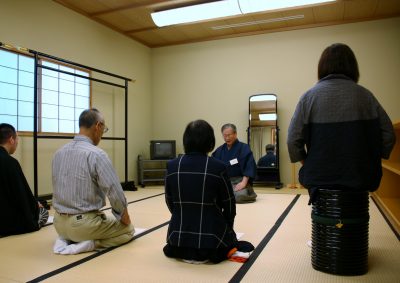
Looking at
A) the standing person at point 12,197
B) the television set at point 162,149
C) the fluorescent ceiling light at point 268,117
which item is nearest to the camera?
the standing person at point 12,197

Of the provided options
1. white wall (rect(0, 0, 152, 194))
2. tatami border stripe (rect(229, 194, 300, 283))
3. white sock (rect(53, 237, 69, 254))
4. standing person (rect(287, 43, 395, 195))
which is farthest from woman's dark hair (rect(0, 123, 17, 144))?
standing person (rect(287, 43, 395, 195))

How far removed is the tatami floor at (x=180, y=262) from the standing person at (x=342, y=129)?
492mm

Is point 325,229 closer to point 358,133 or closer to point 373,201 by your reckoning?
point 358,133

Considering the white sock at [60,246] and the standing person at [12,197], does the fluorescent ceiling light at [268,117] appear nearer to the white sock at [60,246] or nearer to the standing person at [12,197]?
the standing person at [12,197]

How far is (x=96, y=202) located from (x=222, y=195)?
0.87 metres

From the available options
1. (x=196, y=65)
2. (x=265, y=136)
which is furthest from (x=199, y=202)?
(x=196, y=65)

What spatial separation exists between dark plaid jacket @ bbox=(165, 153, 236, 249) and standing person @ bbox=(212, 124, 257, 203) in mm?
2053

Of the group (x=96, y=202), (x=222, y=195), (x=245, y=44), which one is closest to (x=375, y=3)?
(x=245, y=44)

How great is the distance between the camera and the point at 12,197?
8.82ft

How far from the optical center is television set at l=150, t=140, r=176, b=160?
6047mm

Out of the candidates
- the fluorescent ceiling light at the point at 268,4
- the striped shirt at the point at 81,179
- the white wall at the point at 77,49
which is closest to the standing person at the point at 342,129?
the striped shirt at the point at 81,179

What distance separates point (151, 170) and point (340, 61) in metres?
4.54

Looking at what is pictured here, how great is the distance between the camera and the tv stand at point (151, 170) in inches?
234

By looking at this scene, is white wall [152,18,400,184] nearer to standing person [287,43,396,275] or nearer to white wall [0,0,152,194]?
white wall [0,0,152,194]
